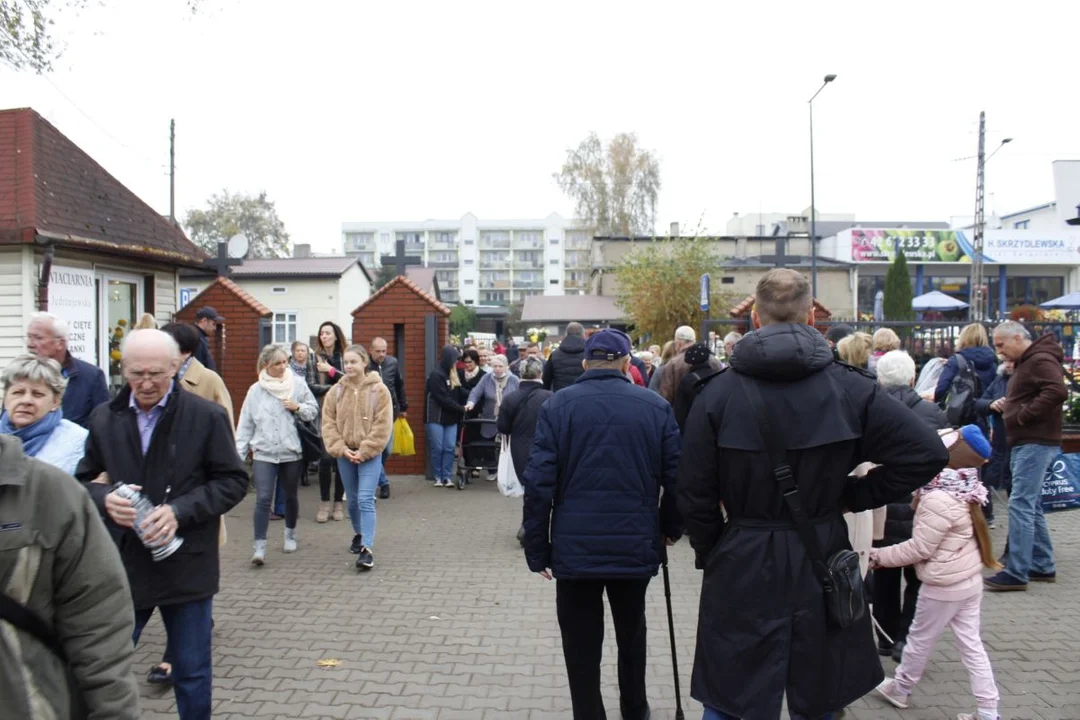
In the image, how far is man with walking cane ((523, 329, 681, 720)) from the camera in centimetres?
402

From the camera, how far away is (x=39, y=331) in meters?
5.11

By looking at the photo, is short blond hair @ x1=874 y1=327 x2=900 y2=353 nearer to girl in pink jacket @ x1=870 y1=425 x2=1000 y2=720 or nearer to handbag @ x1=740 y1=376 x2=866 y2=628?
girl in pink jacket @ x1=870 y1=425 x2=1000 y2=720

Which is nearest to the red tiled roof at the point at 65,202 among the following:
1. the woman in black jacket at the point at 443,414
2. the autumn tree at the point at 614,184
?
the woman in black jacket at the point at 443,414

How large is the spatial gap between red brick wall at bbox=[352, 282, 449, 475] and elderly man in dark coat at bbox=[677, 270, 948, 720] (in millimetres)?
9389

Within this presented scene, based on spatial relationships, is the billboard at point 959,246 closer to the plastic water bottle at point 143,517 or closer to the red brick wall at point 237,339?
the red brick wall at point 237,339

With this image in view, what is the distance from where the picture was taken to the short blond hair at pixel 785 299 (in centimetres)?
326

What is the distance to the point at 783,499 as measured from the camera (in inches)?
121

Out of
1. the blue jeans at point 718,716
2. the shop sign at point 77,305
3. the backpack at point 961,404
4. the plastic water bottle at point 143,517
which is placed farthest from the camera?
the shop sign at point 77,305

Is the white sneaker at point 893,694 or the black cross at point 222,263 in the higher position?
the black cross at point 222,263

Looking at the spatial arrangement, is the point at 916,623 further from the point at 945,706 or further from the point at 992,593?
the point at 992,593

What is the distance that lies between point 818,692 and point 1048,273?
53.8 m

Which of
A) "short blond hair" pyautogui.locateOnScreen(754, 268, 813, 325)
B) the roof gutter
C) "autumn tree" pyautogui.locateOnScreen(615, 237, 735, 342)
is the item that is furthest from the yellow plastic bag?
"autumn tree" pyautogui.locateOnScreen(615, 237, 735, 342)

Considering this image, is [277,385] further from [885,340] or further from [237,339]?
[885,340]

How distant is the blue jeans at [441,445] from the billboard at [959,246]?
40.7 m
